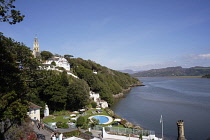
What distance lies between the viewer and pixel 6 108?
10.3 meters

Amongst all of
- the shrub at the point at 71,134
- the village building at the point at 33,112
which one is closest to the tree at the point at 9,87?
the shrub at the point at 71,134

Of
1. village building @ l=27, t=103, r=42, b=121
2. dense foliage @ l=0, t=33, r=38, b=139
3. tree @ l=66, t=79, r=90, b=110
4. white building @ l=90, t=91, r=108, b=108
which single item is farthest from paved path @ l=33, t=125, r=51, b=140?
white building @ l=90, t=91, r=108, b=108

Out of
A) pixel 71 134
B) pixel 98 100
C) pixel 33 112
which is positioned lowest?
pixel 98 100

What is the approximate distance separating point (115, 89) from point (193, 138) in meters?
46.5

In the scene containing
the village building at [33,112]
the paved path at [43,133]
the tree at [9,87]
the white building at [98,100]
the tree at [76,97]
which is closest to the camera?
the tree at [9,87]

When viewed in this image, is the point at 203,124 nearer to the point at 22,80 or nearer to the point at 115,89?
the point at 22,80

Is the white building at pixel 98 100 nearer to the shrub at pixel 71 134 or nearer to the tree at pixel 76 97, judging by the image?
the tree at pixel 76 97

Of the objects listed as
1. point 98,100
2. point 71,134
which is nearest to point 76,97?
point 98,100

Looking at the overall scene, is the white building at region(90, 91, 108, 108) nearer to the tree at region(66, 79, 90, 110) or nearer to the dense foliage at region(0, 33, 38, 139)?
the tree at region(66, 79, 90, 110)

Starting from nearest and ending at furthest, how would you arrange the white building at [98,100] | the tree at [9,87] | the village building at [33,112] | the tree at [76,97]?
the tree at [9,87] < the village building at [33,112] < the tree at [76,97] < the white building at [98,100]

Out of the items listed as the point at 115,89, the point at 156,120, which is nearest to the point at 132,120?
the point at 156,120

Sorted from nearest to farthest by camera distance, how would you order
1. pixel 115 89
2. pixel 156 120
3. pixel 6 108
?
pixel 6 108 → pixel 156 120 → pixel 115 89

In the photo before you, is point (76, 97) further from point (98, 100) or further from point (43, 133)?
point (43, 133)

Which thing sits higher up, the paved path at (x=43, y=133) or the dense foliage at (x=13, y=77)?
the dense foliage at (x=13, y=77)
